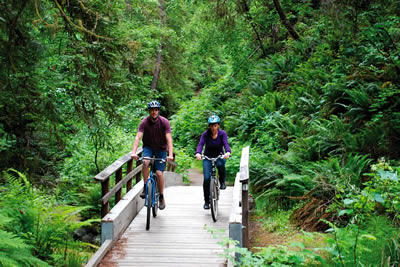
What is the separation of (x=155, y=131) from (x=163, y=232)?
1.87 m

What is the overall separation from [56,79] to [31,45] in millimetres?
776

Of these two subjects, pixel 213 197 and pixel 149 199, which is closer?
pixel 149 199

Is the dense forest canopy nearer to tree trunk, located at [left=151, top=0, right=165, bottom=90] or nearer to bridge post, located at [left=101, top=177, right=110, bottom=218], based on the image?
bridge post, located at [left=101, top=177, right=110, bottom=218]

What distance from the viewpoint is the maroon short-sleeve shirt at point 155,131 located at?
7133 millimetres

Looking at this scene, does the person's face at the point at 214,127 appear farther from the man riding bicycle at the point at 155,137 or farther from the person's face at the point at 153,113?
the person's face at the point at 153,113

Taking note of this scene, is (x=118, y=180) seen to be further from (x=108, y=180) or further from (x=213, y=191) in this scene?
(x=213, y=191)

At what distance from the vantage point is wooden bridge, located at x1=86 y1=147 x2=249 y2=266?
5.62 meters

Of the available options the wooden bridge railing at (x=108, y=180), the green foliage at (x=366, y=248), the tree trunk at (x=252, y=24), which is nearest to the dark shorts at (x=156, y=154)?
the wooden bridge railing at (x=108, y=180)

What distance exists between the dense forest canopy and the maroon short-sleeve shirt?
121 centimetres

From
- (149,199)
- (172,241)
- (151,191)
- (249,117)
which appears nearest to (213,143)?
(151,191)

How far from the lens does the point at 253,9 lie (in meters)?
17.2

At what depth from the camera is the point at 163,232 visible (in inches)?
267

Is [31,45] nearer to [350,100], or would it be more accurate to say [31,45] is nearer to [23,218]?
[23,218]

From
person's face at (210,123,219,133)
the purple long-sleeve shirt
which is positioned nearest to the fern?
the purple long-sleeve shirt
